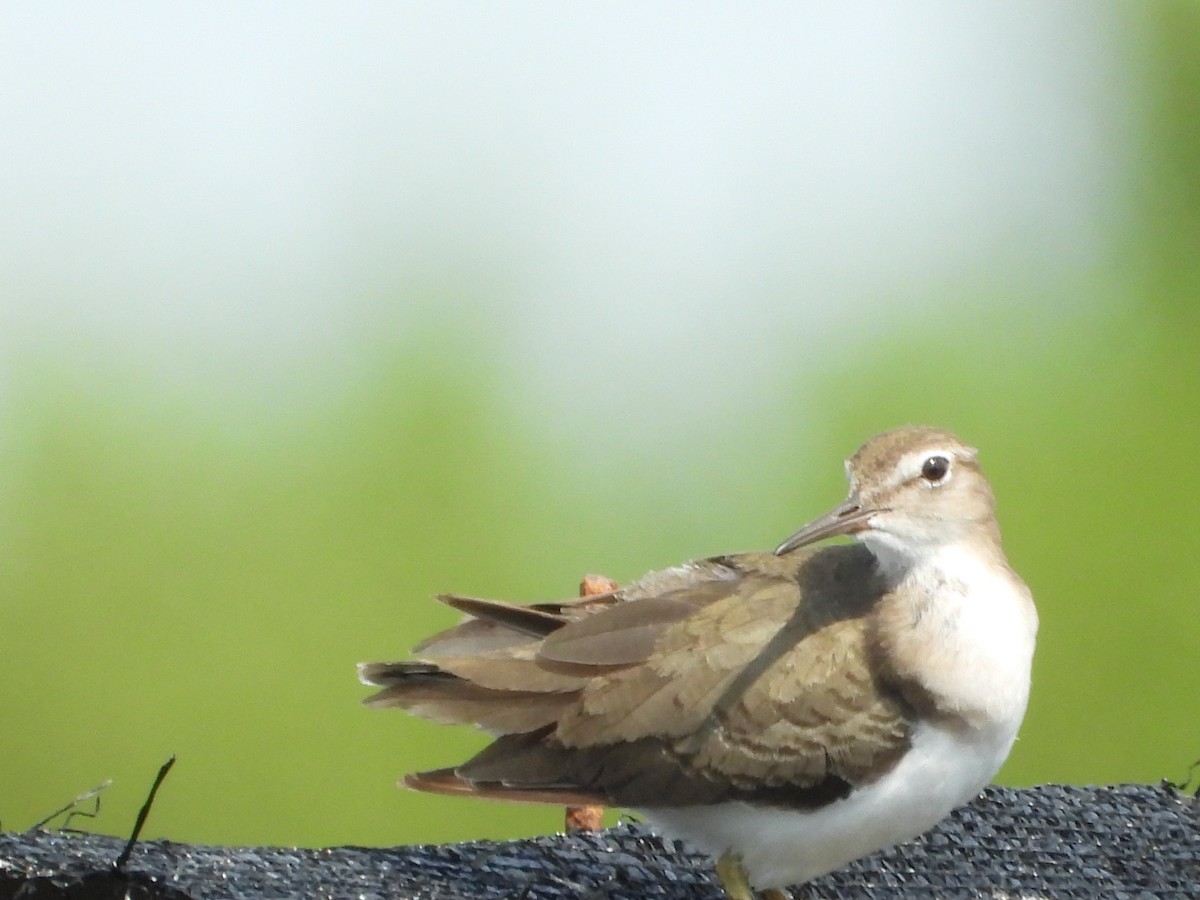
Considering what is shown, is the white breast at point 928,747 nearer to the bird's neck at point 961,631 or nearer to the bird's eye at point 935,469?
the bird's neck at point 961,631

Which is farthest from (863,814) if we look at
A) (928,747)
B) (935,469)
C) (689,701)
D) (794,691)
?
(935,469)

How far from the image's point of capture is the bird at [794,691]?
4.18 meters

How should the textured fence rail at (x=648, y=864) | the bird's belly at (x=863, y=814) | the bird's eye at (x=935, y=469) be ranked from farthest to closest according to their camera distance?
the bird's eye at (x=935, y=469)
the bird's belly at (x=863, y=814)
the textured fence rail at (x=648, y=864)

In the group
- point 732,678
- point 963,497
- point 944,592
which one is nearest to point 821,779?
point 732,678

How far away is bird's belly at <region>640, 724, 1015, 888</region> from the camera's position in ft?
13.6

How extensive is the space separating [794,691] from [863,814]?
0.38 meters

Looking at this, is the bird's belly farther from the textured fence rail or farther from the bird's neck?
the textured fence rail

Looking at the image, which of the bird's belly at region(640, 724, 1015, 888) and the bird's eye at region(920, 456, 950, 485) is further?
the bird's eye at region(920, 456, 950, 485)

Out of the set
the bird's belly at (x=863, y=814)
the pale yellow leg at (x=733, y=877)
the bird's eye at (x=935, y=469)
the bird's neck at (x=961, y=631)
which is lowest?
the pale yellow leg at (x=733, y=877)

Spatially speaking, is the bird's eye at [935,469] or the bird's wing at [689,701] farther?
the bird's eye at [935,469]

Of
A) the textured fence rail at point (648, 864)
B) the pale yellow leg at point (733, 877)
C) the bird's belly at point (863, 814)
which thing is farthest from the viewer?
the pale yellow leg at point (733, 877)

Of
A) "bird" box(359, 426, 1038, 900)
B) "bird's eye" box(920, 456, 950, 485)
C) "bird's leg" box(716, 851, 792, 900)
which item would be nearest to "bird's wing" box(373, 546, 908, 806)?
"bird" box(359, 426, 1038, 900)

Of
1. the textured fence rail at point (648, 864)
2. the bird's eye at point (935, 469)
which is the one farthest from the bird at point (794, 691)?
the textured fence rail at point (648, 864)

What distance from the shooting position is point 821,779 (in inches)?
165
